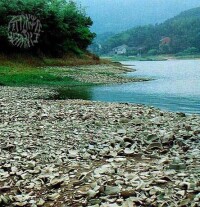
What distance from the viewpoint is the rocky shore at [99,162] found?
741 centimetres

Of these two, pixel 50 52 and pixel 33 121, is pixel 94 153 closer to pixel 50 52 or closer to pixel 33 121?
pixel 33 121

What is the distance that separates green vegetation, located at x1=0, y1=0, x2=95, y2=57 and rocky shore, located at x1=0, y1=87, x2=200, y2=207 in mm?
42600

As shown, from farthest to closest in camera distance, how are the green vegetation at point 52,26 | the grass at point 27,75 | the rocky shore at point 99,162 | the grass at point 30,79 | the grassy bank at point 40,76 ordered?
the green vegetation at point 52,26, the grassy bank at point 40,76, the grass at point 27,75, the grass at point 30,79, the rocky shore at point 99,162

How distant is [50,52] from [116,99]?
37777mm

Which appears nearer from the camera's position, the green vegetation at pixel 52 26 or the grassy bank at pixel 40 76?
the grassy bank at pixel 40 76

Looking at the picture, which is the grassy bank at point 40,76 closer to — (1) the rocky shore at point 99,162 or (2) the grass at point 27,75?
(2) the grass at point 27,75

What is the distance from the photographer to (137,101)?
27250 mm
